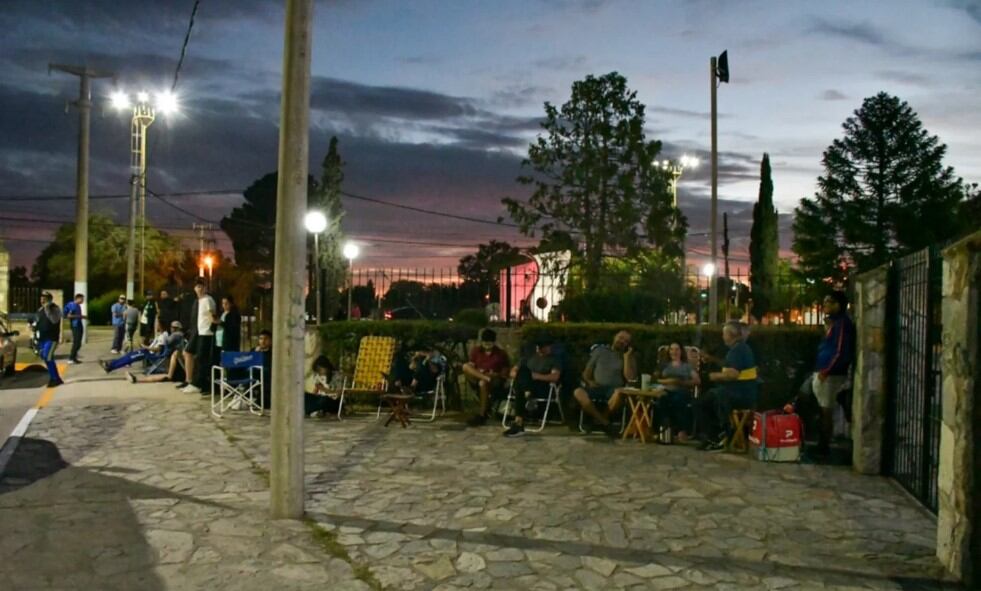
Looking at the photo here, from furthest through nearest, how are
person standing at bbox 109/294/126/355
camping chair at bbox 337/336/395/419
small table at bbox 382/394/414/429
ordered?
person standing at bbox 109/294/126/355, camping chair at bbox 337/336/395/419, small table at bbox 382/394/414/429

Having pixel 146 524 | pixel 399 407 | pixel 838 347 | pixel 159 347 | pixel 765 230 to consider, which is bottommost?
pixel 146 524

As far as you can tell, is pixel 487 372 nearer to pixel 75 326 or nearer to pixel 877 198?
pixel 75 326

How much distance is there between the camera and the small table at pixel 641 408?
9.89 metres

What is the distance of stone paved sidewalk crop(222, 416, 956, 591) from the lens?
17.4ft

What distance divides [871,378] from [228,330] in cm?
898

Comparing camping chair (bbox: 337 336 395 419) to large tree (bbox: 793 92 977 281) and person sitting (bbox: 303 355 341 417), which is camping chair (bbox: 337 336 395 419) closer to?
person sitting (bbox: 303 355 341 417)

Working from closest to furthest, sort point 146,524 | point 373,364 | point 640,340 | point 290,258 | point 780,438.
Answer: point 146,524 < point 290,258 < point 780,438 < point 640,340 < point 373,364

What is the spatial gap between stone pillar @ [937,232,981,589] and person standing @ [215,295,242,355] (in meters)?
10.2

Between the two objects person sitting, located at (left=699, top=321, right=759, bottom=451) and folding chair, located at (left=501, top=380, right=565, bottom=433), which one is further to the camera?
folding chair, located at (left=501, top=380, right=565, bottom=433)

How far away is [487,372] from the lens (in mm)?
11305

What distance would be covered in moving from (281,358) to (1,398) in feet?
30.1

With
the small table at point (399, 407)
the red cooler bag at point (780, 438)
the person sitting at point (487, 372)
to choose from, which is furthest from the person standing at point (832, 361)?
the small table at point (399, 407)

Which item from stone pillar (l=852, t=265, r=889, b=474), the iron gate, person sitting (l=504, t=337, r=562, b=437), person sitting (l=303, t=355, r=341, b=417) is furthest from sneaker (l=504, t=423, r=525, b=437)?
the iron gate

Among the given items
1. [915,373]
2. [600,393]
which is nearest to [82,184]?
[600,393]
